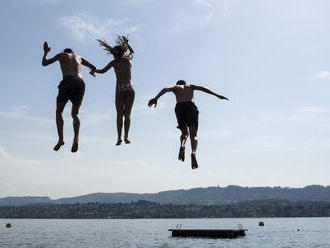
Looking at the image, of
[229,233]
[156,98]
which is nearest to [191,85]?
[156,98]

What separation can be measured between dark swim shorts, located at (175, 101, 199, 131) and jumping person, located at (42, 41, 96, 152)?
3358 mm

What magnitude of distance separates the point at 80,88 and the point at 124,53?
2.08 meters

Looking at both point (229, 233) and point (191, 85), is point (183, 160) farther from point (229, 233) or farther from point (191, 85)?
point (229, 233)

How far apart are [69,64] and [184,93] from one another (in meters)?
3.78

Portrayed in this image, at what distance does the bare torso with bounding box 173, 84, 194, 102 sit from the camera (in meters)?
15.1

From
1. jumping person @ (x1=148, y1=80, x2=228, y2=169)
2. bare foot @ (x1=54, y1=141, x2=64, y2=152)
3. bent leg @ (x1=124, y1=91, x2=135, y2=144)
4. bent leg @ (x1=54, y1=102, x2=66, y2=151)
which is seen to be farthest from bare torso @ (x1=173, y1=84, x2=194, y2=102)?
bare foot @ (x1=54, y1=141, x2=64, y2=152)

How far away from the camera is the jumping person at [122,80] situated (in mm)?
14070

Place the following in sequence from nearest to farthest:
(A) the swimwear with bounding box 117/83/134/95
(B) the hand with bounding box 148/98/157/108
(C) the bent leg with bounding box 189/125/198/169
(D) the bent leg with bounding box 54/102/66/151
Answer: (D) the bent leg with bounding box 54/102/66/151 < (B) the hand with bounding box 148/98/157/108 < (C) the bent leg with bounding box 189/125/198/169 < (A) the swimwear with bounding box 117/83/134/95

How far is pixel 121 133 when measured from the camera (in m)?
14.1

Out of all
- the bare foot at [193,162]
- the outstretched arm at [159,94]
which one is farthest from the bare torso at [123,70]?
the bare foot at [193,162]

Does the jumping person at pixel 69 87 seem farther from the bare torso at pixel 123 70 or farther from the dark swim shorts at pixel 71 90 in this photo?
the bare torso at pixel 123 70

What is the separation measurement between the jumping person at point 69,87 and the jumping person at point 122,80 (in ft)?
3.18

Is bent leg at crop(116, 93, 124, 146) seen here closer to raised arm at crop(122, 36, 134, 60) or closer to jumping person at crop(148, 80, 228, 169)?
raised arm at crop(122, 36, 134, 60)

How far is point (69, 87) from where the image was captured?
1281 cm
